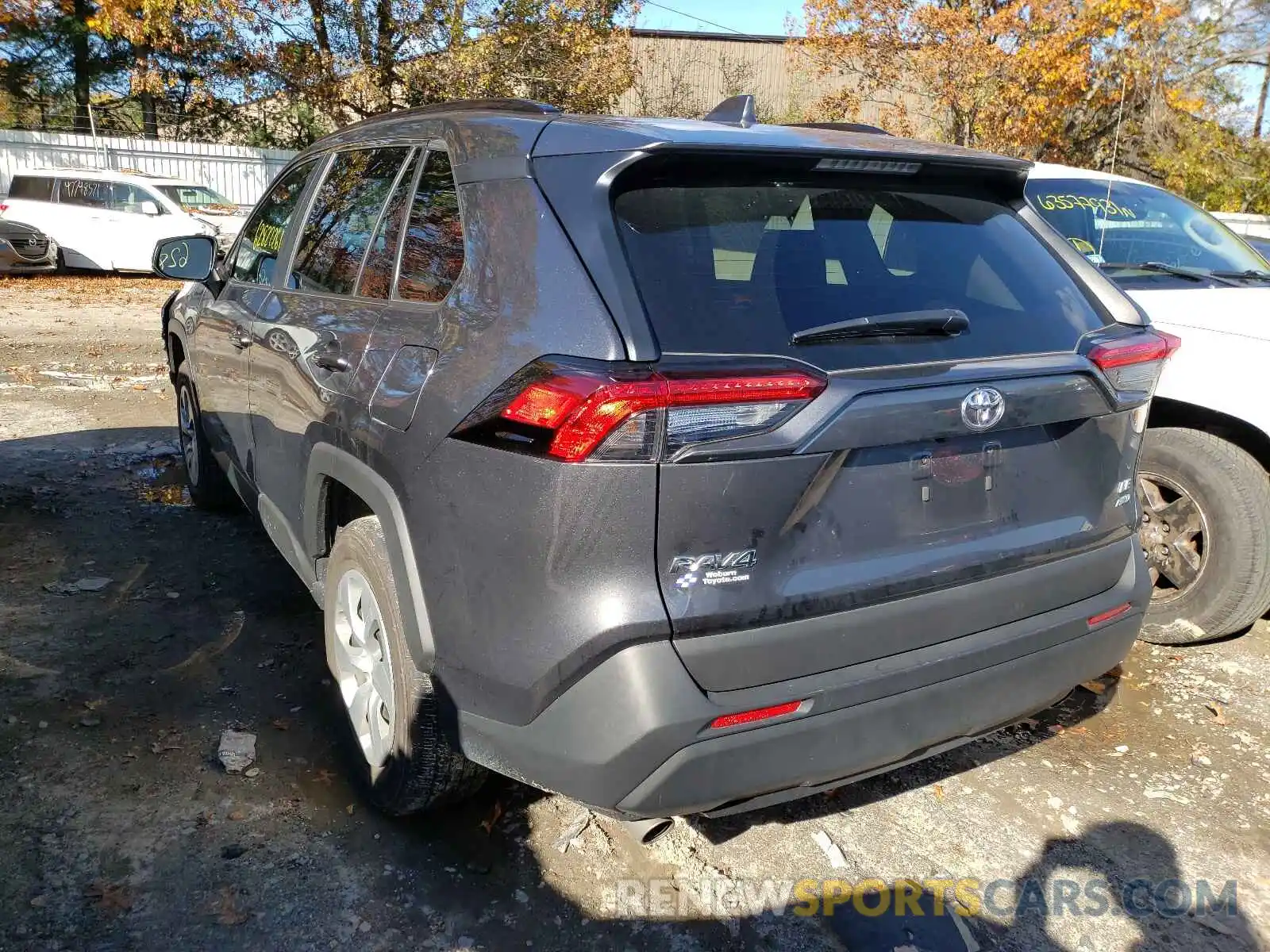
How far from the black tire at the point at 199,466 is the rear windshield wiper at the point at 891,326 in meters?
3.72

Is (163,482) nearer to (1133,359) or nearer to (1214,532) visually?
(1133,359)

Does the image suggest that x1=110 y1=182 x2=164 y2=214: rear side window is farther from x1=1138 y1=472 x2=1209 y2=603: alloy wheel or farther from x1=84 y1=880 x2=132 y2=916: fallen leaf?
x1=1138 y1=472 x2=1209 y2=603: alloy wheel

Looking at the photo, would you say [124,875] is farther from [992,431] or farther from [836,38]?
[836,38]

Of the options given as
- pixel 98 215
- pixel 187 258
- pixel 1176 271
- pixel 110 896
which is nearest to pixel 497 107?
pixel 110 896

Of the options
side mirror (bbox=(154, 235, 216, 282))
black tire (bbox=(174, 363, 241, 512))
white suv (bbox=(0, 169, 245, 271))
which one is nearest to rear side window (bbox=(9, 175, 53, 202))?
white suv (bbox=(0, 169, 245, 271))

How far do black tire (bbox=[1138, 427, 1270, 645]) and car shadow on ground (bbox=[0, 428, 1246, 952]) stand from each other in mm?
649

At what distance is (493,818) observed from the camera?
2934mm

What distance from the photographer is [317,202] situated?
365 centimetres

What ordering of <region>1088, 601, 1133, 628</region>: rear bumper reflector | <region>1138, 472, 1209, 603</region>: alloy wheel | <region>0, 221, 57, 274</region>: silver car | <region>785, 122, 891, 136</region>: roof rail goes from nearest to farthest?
<region>1088, 601, 1133, 628</region>: rear bumper reflector < <region>785, 122, 891, 136</region>: roof rail < <region>1138, 472, 1209, 603</region>: alloy wheel < <region>0, 221, 57, 274</region>: silver car

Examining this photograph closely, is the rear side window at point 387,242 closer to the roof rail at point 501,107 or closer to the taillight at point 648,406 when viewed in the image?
the roof rail at point 501,107

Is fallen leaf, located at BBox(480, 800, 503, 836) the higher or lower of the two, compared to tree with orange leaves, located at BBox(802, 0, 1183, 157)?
lower

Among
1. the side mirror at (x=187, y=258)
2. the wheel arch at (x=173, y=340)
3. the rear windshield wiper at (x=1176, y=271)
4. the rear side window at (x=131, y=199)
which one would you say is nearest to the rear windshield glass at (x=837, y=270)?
the rear windshield wiper at (x=1176, y=271)

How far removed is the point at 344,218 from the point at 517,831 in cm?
207

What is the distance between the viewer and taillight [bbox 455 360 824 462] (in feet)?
6.47
